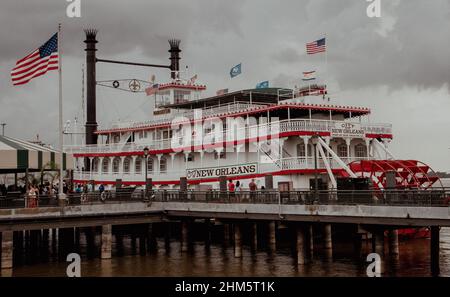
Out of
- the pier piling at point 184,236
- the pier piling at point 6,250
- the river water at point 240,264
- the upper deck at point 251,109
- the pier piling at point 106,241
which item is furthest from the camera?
the upper deck at point 251,109

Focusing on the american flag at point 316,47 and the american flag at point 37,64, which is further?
the american flag at point 316,47

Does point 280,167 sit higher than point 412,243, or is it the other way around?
point 280,167

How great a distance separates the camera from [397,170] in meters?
34.6

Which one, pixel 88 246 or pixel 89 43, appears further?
pixel 89 43

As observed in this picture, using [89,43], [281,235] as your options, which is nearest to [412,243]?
[281,235]

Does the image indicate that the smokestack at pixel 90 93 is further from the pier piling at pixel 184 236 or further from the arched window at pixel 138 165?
the pier piling at pixel 184 236

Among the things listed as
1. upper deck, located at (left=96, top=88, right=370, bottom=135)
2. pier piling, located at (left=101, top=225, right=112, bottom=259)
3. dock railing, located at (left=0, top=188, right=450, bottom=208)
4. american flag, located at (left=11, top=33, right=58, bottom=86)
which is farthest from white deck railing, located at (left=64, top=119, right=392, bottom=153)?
american flag, located at (left=11, top=33, right=58, bottom=86)

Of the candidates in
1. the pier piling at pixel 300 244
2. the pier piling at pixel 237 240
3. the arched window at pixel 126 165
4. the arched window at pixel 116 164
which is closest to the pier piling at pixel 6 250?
the pier piling at pixel 237 240

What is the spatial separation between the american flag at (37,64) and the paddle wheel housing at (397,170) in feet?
58.4

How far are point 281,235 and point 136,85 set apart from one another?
27460mm

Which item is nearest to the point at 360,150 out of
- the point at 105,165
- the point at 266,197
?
the point at 266,197

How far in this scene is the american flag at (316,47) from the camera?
37641mm

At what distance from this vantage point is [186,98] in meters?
55.2

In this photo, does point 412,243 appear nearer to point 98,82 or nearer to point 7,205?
point 7,205
